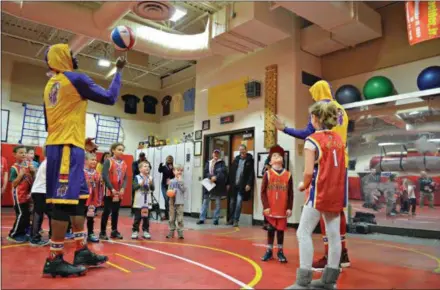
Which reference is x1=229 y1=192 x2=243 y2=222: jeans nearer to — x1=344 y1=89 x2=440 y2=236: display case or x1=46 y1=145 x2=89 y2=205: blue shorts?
x1=344 y1=89 x2=440 y2=236: display case

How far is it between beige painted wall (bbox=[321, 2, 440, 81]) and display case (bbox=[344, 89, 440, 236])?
3.45ft

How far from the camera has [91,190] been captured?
5.18 metres

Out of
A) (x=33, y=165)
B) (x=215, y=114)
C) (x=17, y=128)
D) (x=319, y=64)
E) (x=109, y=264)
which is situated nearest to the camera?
(x=109, y=264)

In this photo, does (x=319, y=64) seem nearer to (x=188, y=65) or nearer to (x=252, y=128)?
(x=252, y=128)

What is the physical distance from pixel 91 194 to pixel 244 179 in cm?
404

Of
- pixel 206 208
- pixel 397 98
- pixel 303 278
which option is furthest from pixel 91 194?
pixel 397 98

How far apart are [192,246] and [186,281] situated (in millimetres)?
1892

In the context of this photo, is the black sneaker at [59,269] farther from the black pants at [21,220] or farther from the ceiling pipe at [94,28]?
the ceiling pipe at [94,28]

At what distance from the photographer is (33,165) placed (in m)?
5.30

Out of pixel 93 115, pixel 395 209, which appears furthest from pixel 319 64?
pixel 93 115

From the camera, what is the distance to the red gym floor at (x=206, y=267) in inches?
112

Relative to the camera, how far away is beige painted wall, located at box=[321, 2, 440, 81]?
286 inches

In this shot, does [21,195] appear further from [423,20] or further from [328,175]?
[423,20]

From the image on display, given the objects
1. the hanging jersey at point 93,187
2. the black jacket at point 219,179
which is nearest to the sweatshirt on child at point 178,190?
the hanging jersey at point 93,187
